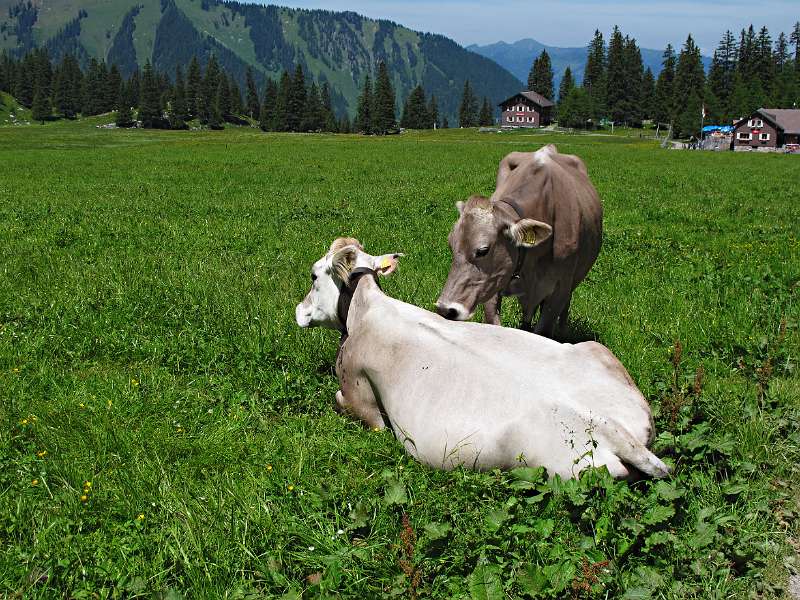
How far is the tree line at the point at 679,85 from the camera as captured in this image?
122688 millimetres

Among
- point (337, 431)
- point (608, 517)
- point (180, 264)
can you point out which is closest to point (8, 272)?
point (180, 264)

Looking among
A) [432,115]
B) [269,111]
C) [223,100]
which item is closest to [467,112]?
[432,115]

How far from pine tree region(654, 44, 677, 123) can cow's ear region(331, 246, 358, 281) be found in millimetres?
131846

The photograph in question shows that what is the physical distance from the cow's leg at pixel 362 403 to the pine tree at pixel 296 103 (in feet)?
478

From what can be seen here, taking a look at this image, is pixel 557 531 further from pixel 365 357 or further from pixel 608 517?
pixel 365 357

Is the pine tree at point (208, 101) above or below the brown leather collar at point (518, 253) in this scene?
above

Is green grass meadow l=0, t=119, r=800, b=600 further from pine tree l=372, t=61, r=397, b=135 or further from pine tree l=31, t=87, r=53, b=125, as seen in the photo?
pine tree l=31, t=87, r=53, b=125

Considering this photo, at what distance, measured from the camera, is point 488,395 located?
194 inches

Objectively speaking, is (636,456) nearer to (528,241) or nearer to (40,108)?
(528,241)

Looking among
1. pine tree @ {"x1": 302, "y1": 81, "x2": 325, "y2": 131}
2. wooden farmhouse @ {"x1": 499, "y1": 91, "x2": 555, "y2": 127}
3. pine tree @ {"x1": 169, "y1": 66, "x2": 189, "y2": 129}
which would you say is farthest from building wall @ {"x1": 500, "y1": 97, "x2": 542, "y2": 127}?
pine tree @ {"x1": 169, "y1": 66, "x2": 189, "y2": 129}

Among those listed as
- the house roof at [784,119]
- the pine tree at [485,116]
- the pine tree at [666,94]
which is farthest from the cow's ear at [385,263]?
the pine tree at [485,116]

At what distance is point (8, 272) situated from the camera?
10.7 metres

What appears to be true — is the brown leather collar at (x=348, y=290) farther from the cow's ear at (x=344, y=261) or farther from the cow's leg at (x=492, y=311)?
the cow's leg at (x=492, y=311)

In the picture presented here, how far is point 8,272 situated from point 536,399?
9.58 metres
